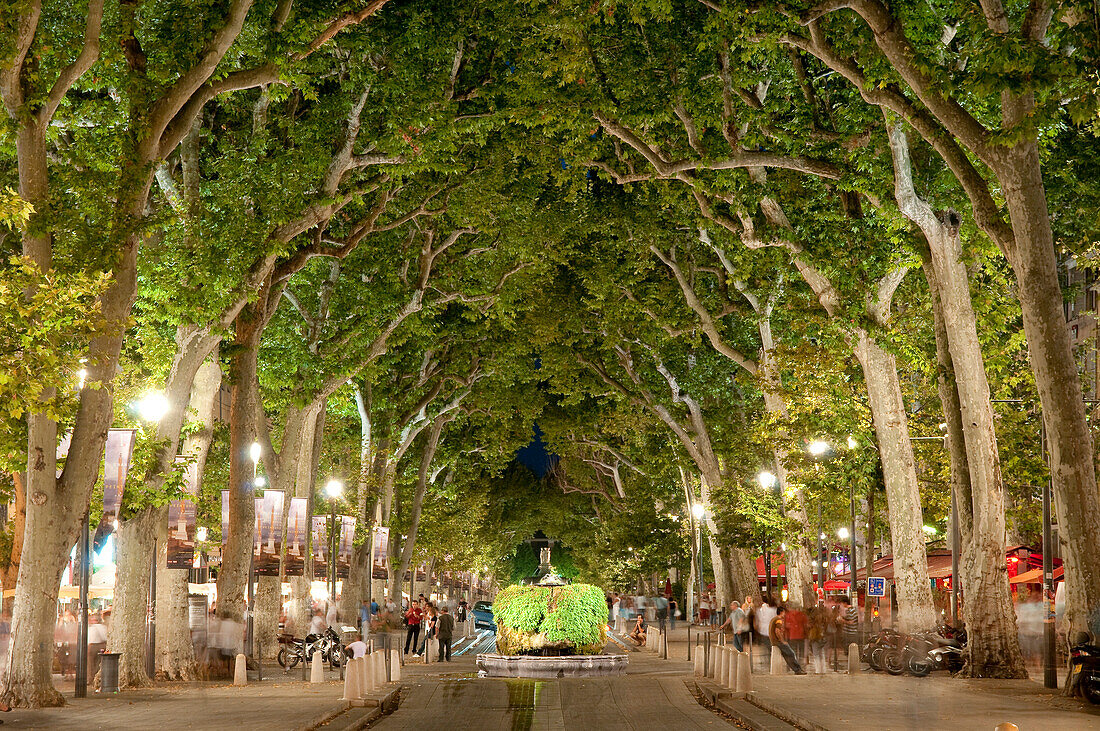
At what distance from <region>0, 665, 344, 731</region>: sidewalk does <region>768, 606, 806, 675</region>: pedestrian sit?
9.91m

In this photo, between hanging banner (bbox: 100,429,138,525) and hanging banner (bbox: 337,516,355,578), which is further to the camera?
hanging banner (bbox: 337,516,355,578)

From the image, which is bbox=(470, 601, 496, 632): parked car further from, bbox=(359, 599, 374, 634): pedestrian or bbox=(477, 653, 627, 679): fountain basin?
bbox=(477, 653, 627, 679): fountain basin

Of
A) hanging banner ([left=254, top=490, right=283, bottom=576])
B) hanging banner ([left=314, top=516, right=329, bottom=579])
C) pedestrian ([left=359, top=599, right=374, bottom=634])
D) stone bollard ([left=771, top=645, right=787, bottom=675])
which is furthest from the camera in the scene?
pedestrian ([left=359, top=599, right=374, bottom=634])

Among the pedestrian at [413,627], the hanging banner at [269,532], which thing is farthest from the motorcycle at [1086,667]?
the pedestrian at [413,627]

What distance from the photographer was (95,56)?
14664mm

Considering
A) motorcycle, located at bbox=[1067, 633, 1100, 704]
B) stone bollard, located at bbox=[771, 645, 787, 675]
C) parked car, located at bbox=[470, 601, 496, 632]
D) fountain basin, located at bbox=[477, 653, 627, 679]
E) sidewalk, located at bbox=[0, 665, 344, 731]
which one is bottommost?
parked car, located at bbox=[470, 601, 496, 632]

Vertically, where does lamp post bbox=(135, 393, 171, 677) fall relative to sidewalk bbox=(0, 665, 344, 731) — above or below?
above

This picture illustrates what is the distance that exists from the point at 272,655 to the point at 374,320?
8946 millimetres

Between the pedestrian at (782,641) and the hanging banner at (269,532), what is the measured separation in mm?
11076

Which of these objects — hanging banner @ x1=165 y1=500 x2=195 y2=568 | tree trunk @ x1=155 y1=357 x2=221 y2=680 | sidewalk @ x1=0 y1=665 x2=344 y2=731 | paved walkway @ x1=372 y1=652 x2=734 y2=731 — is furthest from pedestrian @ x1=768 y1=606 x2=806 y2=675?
hanging banner @ x1=165 y1=500 x2=195 y2=568

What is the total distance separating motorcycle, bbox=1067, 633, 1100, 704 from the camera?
14961 mm

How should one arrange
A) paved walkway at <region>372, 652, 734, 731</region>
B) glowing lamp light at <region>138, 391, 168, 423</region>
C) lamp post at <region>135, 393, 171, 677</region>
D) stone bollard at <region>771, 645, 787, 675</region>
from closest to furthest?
paved walkway at <region>372, 652, 734, 731</region> < glowing lamp light at <region>138, 391, 168, 423</region> < lamp post at <region>135, 393, 171, 677</region> < stone bollard at <region>771, 645, 787, 675</region>

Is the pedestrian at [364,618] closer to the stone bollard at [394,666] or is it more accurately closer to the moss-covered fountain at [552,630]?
the moss-covered fountain at [552,630]

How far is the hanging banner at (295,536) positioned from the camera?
25344 mm
